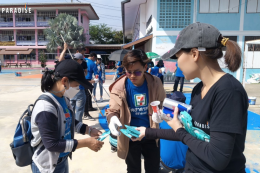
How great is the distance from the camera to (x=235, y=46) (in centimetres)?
111

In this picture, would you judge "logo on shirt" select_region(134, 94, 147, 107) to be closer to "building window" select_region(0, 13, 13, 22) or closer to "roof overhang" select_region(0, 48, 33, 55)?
"roof overhang" select_region(0, 48, 33, 55)

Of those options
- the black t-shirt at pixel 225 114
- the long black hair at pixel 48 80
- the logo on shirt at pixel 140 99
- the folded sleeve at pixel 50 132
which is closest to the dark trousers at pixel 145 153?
the logo on shirt at pixel 140 99

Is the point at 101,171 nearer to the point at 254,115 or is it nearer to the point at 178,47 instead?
the point at 178,47

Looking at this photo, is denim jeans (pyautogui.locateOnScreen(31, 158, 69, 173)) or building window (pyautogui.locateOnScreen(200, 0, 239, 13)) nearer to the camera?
denim jeans (pyautogui.locateOnScreen(31, 158, 69, 173))

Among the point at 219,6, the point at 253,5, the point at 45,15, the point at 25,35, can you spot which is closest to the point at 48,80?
the point at 219,6

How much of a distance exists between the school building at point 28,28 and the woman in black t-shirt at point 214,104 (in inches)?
1334

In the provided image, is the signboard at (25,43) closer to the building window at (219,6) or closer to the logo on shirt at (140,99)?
the building window at (219,6)

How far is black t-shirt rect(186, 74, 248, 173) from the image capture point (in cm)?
98

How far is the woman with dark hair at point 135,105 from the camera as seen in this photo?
2004mm

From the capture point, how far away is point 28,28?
3334 cm

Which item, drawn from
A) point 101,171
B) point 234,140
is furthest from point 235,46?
point 101,171

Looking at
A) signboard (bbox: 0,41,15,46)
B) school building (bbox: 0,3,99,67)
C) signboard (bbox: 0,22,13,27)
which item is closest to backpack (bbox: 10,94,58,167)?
school building (bbox: 0,3,99,67)

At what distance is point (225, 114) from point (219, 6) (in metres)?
14.1

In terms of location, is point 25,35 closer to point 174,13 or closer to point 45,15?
point 45,15
